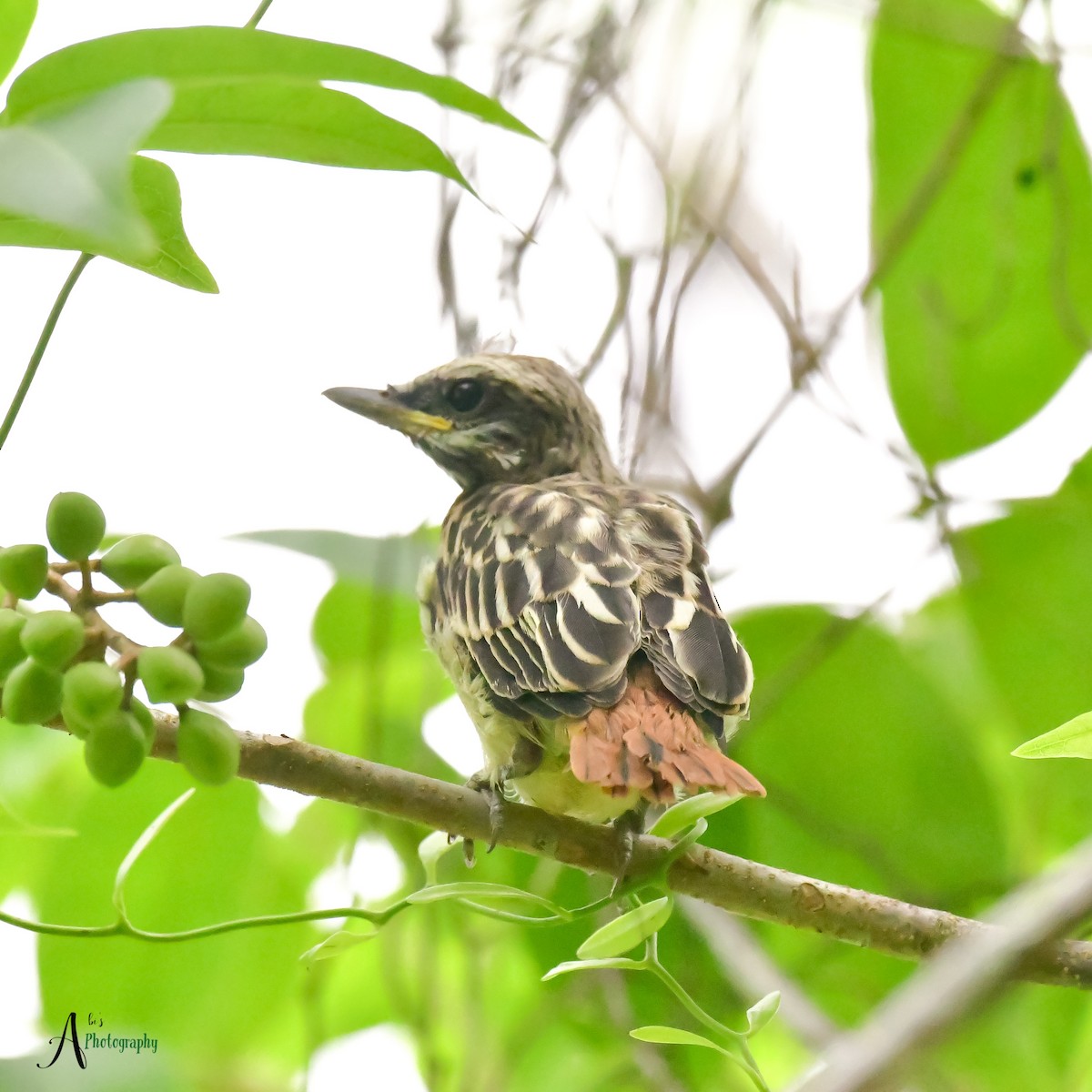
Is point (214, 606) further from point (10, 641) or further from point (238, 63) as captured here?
point (238, 63)

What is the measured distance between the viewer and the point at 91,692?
3.54 ft

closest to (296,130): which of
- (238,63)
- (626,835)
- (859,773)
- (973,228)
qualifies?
(238,63)

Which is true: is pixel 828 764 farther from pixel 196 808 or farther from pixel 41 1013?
pixel 41 1013

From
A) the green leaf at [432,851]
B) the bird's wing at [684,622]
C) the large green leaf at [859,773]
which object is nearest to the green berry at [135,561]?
the green leaf at [432,851]

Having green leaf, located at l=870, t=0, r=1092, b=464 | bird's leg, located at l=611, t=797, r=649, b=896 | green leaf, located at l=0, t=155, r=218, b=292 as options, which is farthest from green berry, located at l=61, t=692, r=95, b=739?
green leaf, located at l=870, t=0, r=1092, b=464

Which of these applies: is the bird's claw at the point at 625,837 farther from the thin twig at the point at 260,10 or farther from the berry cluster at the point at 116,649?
the thin twig at the point at 260,10

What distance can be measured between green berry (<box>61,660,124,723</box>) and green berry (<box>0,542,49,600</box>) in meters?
0.09

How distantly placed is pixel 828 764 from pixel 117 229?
75.0 inches

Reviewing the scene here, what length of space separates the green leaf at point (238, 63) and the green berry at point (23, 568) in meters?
0.38

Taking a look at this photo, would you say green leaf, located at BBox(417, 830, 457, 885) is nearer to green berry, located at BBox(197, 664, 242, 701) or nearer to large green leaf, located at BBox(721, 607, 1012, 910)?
green berry, located at BBox(197, 664, 242, 701)

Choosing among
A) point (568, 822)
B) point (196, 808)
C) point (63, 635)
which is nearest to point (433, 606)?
point (196, 808)

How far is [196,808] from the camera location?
2.15 m

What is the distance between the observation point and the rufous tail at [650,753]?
65.0 inches

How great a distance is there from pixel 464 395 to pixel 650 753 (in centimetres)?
133
